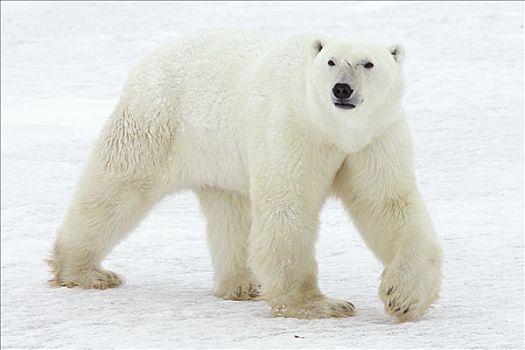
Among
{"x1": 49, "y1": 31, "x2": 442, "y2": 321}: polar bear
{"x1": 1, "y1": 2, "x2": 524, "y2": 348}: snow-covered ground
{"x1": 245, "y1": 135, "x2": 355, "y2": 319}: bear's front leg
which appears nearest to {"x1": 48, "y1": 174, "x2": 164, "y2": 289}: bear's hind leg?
{"x1": 49, "y1": 31, "x2": 442, "y2": 321}: polar bear

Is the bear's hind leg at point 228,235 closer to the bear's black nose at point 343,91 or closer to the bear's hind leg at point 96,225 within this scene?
the bear's hind leg at point 96,225

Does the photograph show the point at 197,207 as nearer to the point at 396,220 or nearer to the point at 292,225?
the point at 292,225

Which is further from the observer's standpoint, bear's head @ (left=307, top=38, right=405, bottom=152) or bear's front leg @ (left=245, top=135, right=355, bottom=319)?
bear's front leg @ (left=245, top=135, right=355, bottom=319)

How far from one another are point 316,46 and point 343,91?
17.2 inches

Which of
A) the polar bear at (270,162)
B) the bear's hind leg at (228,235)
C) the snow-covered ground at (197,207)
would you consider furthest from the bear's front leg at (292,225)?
the bear's hind leg at (228,235)

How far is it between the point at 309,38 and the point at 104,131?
4.81ft

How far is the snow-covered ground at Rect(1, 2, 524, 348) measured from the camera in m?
5.39

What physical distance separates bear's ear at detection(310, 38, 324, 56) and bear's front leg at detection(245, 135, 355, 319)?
443mm

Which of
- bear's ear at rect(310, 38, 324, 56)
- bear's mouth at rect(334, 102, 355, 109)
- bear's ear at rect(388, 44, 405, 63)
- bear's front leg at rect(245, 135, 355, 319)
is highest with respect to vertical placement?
bear's ear at rect(310, 38, 324, 56)

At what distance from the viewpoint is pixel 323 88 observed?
5316mm

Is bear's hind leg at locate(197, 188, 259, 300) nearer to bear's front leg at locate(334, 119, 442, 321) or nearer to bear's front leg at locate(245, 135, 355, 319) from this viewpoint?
bear's front leg at locate(245, 135, 355, 319)

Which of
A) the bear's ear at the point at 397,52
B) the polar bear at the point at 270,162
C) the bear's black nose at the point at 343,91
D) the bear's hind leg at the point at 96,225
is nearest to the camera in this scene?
the bear's black nose at the point at 343,91

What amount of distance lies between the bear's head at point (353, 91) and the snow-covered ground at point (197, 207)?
36.4 inches

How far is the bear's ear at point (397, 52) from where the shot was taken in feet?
18.1
